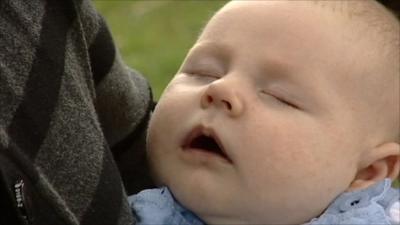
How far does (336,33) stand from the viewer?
829mm

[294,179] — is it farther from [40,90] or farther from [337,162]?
[40,90]

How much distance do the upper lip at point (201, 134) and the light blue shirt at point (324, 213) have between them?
0.19 feet

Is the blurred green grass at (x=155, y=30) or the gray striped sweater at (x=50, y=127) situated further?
the blurred green grass at (x=155, y=30)

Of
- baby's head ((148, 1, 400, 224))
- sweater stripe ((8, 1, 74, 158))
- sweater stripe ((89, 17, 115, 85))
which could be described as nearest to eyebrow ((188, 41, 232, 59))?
baby's head ((148, 1, 400, 224))

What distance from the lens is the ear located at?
2.75 feet

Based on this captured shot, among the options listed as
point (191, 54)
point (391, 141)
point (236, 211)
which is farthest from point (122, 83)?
point (391, 141)

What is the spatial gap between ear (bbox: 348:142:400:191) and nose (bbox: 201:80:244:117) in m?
0.17

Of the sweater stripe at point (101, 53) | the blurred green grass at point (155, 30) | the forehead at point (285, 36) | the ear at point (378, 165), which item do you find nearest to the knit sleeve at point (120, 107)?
the sweater stripe at point (101, 53)

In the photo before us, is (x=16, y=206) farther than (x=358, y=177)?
No

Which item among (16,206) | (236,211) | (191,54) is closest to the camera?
(16,206)

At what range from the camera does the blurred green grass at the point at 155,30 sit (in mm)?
2334

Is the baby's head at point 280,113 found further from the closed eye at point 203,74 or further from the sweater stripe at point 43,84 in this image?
the sweater stripe at point 43,84

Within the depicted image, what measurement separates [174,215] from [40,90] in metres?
0.24

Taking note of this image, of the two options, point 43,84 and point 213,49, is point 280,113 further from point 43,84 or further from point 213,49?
point 43,84
